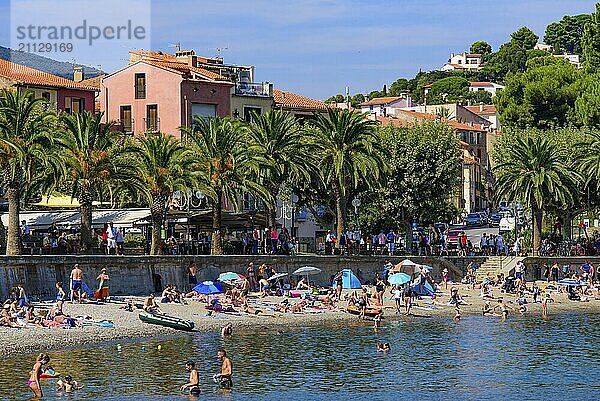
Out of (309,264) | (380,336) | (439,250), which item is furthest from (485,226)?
(380,336)

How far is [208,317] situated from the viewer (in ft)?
156

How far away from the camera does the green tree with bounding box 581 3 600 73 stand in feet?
297

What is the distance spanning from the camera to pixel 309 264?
191ft

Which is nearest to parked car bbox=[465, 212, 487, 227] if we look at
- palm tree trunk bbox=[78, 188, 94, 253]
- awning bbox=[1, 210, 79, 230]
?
awning bbox=[1, 210, 79, 230]

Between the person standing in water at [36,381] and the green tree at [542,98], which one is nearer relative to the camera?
the person standing in water at [36,381]

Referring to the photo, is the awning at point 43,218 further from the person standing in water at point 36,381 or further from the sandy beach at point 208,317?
the person standing in water at point 36,381

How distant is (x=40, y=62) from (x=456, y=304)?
209ft

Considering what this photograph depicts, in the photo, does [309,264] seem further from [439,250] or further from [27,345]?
[27,345]

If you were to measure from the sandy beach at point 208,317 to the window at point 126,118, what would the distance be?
82.4ft

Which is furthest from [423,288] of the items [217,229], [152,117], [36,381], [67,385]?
[36,381]

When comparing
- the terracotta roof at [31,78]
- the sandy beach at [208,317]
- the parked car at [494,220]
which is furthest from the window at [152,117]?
the parked car at [494,220]

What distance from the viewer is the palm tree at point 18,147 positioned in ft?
155

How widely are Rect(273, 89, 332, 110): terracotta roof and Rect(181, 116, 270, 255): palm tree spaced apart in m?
24.7

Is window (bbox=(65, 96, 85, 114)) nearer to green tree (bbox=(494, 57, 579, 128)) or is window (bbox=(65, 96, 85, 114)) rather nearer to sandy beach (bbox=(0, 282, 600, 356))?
sandy beach (bbox=(0, 282, 600, 356))
